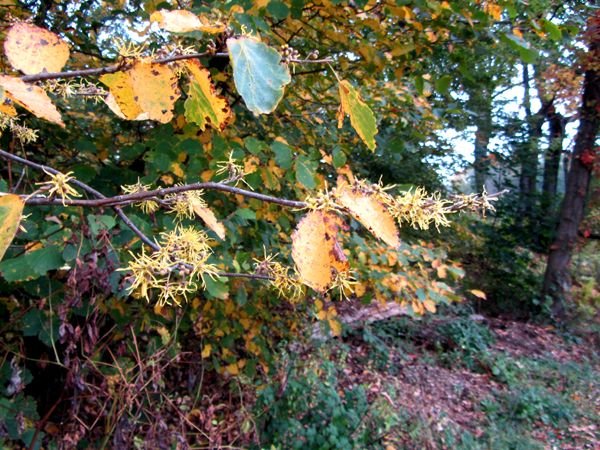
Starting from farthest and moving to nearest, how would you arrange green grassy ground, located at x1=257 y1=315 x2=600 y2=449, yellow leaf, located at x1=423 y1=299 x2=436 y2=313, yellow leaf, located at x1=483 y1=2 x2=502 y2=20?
green grassy ground, located at x1=257 y1=315 x2=600 y2=449 → yellow leaf, located at x1=423 y1=299 x2=436 y2=313 → yellow leaf, located at x1=483 y1=2 x2=502 y2=20

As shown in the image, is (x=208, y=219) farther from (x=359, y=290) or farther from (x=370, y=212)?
(x=359, y=290)

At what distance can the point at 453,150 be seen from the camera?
832cm

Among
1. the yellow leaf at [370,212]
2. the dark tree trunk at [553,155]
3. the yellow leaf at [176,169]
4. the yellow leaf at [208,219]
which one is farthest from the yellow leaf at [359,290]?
the dark tree trunk at [553,155]

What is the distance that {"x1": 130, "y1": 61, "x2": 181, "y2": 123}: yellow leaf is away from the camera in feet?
2.08

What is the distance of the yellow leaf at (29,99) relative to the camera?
56 centimetres

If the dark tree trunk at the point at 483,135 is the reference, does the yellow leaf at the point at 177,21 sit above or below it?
below

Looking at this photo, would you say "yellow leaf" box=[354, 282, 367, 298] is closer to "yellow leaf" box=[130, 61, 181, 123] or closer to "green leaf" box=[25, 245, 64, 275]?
"green leaf" box=[25, 245, 64, 275]

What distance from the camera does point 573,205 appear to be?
7.45m

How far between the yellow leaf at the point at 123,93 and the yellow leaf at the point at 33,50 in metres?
0.08

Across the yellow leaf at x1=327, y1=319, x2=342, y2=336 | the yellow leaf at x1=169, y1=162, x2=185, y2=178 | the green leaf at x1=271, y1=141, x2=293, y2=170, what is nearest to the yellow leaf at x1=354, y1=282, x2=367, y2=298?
the yellow leaf at x1=327, y1=319, x2=342, y2=336

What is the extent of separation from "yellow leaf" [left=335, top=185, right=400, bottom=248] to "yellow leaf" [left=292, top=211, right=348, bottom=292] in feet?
0.12

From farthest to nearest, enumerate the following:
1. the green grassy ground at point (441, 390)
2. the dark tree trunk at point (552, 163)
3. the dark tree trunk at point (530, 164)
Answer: the dark tree trunk at point (530, 164) → the dark tree trunk at point (552, 163) → the green grassy ground at point (441, 390)

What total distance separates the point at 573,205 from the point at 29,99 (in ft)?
27.5

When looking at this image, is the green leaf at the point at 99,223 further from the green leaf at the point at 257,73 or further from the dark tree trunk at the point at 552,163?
the dark tree trunk at the point at 552,163
